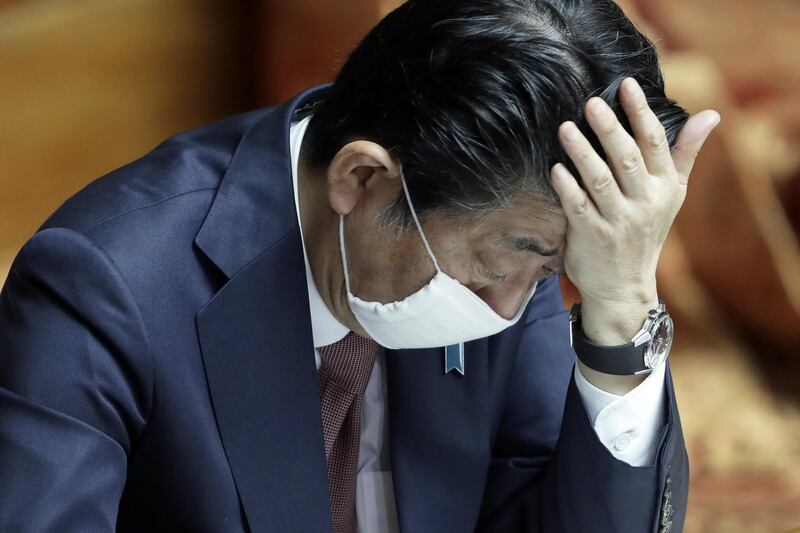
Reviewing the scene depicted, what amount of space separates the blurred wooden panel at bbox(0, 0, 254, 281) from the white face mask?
3.00 ft

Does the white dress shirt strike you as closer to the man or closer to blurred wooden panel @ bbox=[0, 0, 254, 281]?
the man

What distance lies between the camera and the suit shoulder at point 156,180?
108 centimetres

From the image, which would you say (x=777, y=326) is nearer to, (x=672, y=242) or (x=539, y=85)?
(x=672, y=242)

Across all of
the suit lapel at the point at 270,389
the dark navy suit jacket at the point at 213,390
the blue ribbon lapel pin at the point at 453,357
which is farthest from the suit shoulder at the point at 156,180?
the blue ribbon lapel pin at the point at 453,357

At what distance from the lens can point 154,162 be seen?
1162 mm

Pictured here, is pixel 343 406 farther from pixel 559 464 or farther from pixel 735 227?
pixel 735 227

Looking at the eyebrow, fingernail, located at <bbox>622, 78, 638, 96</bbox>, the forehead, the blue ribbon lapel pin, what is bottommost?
the blue ribbon lapel pin

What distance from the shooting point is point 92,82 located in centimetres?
187

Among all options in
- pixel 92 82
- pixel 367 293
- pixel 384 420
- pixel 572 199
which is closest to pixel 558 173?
pixel 572 199

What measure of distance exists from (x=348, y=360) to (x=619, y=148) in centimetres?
40

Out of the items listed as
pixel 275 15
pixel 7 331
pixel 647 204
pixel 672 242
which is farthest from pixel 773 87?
pixel 7 331

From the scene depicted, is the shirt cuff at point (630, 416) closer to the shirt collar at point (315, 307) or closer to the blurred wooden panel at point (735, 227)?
the shirt collar at point (315, 307)

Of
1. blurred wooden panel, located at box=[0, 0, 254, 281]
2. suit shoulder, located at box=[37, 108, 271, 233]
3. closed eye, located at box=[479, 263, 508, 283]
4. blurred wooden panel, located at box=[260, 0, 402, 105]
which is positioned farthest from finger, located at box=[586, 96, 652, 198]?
blurred wooden panel, located at box=[0, 0, 254, 281]

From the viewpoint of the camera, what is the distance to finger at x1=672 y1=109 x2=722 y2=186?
1.05m
